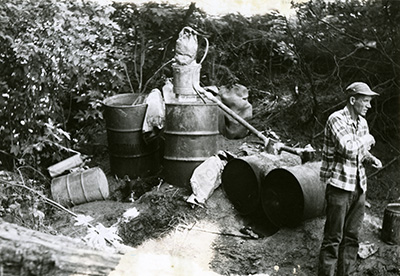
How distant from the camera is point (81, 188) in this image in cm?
613

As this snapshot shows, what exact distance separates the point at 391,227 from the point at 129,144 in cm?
357

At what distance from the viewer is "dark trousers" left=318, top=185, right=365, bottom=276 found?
12.7ft

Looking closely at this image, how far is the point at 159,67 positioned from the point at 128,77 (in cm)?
70

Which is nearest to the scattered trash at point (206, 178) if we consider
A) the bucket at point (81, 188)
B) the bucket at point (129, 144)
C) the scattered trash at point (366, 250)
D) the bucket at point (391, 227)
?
the bucket at point (129, 144)

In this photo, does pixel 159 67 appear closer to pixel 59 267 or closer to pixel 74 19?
pixel 74 19

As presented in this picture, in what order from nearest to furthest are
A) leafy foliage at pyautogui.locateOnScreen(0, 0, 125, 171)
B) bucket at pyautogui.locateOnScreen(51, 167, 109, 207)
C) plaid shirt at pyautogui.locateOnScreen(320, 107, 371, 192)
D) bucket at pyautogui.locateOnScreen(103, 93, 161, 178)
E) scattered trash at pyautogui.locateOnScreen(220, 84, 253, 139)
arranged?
plaid shirt at pyautogui.locateOnScreen(320, 107, 371, 192) < leafy foliage at pyautogui.locateOnScreen(0, 0, 125, 171) < bucket at pyautogui.locateOnScreen(51, 167, 109, 207) < bucket at pyautogui.locateOnScreen(103, 93, 161, 178) < scattered trash at pyautogui.locateOnScreen(220, 84, 253, 139)

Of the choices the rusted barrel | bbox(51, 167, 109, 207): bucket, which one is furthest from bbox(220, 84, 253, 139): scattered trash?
bbox(51, 167, 109, 207): bucket

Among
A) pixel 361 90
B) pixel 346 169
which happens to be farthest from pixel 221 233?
pixel 361 90

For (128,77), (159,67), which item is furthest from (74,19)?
(159,67)

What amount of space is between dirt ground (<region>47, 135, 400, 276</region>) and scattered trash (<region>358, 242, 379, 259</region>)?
0.04 meters

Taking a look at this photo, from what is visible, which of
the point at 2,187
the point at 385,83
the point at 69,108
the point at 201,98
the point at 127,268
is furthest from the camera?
the point at 69,108

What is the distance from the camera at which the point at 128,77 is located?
764cm

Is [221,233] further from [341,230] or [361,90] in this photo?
[361,90]

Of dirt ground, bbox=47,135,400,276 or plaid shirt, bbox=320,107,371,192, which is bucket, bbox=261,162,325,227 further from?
plaid shirt, bbox=320,107,371,192
